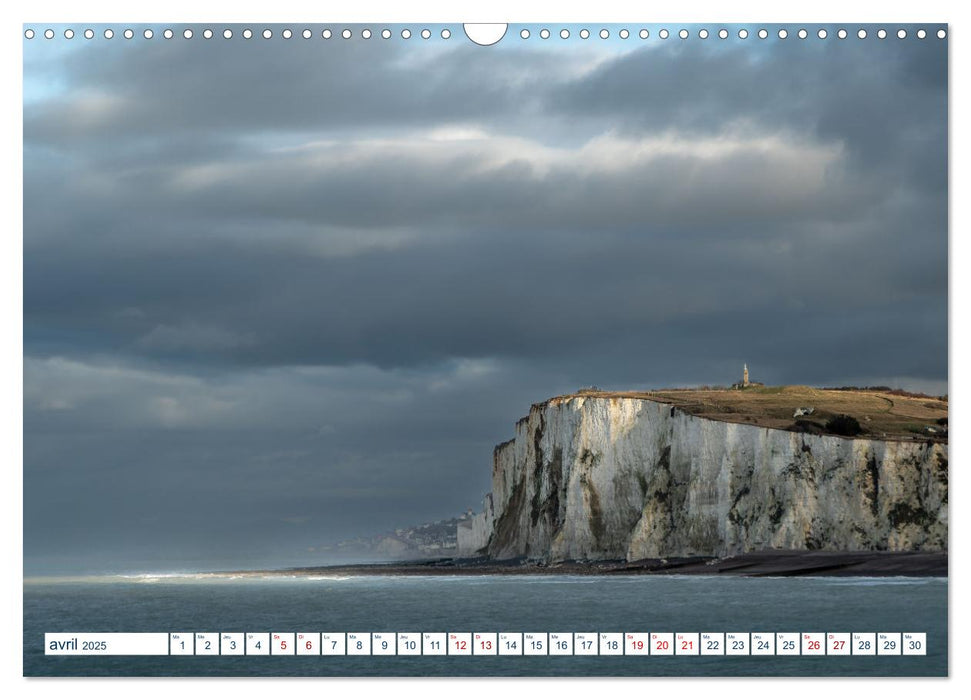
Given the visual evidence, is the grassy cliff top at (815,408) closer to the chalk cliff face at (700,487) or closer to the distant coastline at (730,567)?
the chalk cliff face at (700,487)

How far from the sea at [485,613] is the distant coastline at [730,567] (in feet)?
5.35

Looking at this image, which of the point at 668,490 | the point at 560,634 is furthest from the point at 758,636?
the point at 668,490

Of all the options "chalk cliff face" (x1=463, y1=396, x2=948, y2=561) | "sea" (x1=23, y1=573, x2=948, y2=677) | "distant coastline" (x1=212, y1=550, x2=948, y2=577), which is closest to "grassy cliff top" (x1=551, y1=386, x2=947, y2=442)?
"chalk cliff face" (x1=463, y1=396, x2=948, y2=561)

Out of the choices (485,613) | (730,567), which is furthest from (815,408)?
(485,613)

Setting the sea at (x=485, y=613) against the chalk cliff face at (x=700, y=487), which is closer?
the sea at (x=485, y=613)

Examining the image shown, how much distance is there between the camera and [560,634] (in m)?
19.0

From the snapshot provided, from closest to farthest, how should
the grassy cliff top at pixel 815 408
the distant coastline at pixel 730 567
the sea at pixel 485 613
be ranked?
1. the sea at pixel 485 613
2. the distant coastline at pixel 730 567
3. the grassy cliff top at pixel 815 408

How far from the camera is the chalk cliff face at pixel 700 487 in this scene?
166 feet

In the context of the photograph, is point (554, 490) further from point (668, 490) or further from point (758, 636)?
point (758, 636)

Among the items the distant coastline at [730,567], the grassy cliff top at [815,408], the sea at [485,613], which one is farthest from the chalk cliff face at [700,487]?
the sea at [485,613]

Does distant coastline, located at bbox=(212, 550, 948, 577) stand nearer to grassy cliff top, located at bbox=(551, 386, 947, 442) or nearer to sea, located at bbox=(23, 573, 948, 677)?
sea, located at bbox=(23, 573, 948, 677)

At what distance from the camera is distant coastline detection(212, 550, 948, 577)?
40.2m

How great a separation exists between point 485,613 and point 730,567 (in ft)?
66.1
